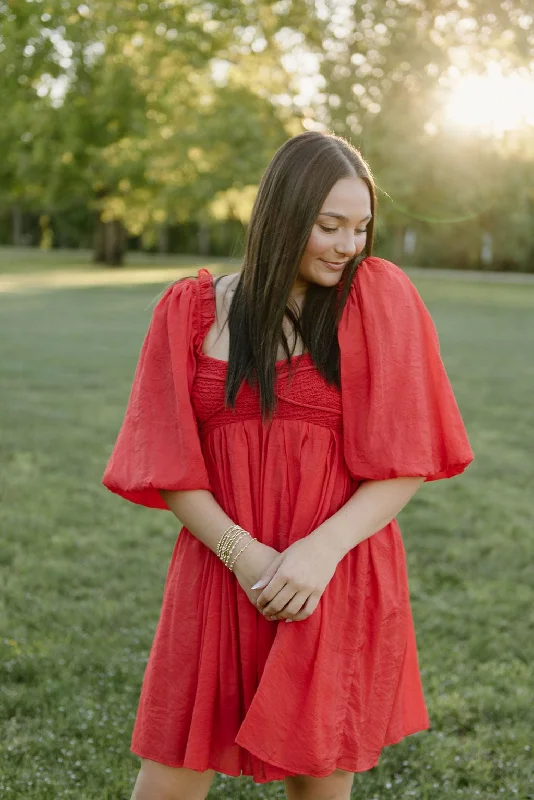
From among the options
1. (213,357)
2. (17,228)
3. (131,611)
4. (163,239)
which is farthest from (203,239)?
(213,357)

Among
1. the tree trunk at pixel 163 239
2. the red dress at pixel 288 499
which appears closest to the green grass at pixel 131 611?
the red dress at pixel 288 499

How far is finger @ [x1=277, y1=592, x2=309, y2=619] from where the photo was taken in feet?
6.81

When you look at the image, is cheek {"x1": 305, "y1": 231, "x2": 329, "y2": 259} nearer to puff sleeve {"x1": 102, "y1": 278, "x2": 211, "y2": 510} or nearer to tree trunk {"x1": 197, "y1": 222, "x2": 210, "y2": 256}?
puff sleeve {"x1": 102, "y1": 278, "x2": 211, "y2": 510}

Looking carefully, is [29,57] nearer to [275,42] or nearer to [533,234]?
[275,42]

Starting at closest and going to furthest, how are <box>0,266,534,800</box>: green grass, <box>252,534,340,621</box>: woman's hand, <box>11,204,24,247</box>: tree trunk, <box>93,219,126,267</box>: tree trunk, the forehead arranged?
<box>252,534,340,621</box>: woman's hand < the forehead < <box>0,266,534,800</box>: green grass < <box>93,219,126,267</box>: tree trunk < <box>11,204,24,247</box>: tree trunk

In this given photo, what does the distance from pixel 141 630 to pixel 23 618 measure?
0.59 m

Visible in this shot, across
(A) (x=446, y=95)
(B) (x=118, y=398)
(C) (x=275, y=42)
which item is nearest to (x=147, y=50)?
(C) (x=275, y=42)

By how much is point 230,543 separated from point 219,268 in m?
33.5

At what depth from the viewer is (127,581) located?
5070 mm

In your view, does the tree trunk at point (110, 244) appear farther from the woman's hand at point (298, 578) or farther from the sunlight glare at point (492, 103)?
the woman's hand at point (298, 578)

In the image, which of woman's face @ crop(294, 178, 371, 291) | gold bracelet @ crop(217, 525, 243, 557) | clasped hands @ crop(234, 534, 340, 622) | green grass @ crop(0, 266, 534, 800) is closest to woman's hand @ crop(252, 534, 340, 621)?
clasped hands @ crop(234, 534, 340, 622)

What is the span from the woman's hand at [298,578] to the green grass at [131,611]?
1468mm

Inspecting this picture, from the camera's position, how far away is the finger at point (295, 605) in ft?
6.81

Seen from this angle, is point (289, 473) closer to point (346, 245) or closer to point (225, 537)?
point (225, 537)
